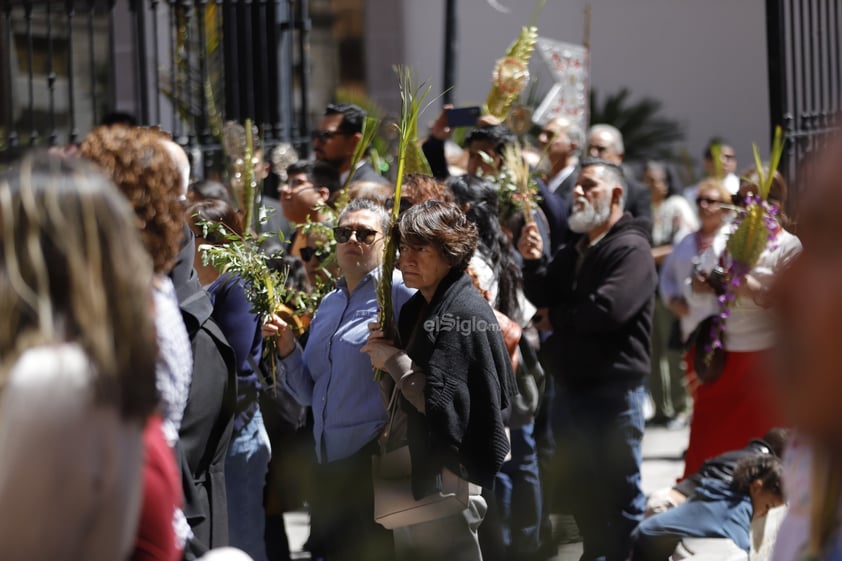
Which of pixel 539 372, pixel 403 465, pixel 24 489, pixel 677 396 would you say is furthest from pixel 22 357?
pixel 677 396

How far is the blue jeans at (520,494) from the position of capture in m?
6.09

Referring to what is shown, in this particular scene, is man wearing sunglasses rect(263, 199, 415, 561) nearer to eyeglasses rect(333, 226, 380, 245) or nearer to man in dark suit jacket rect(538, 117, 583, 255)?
eyeglasses rect(333, 226, 380, 245)

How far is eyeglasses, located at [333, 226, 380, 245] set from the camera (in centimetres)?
459

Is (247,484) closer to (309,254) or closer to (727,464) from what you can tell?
(309,254)

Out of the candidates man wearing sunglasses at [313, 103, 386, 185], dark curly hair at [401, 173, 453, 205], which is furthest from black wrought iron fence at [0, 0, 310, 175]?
dark curly hair at [401, 173, 453, 205]

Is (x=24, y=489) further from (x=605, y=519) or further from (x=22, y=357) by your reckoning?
(x=605, y=519)

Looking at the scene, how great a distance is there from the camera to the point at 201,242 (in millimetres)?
4906

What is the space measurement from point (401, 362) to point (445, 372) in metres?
0.16

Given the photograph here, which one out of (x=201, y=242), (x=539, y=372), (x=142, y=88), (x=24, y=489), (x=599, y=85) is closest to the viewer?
(x=24, y=489)

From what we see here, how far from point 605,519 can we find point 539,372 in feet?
2.58

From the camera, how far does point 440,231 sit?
4309 millimetres

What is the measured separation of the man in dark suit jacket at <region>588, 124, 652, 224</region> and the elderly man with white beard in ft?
4.21

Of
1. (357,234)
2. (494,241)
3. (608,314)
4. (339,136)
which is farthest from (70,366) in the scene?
(339,136)

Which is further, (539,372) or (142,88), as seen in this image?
(142,88)
